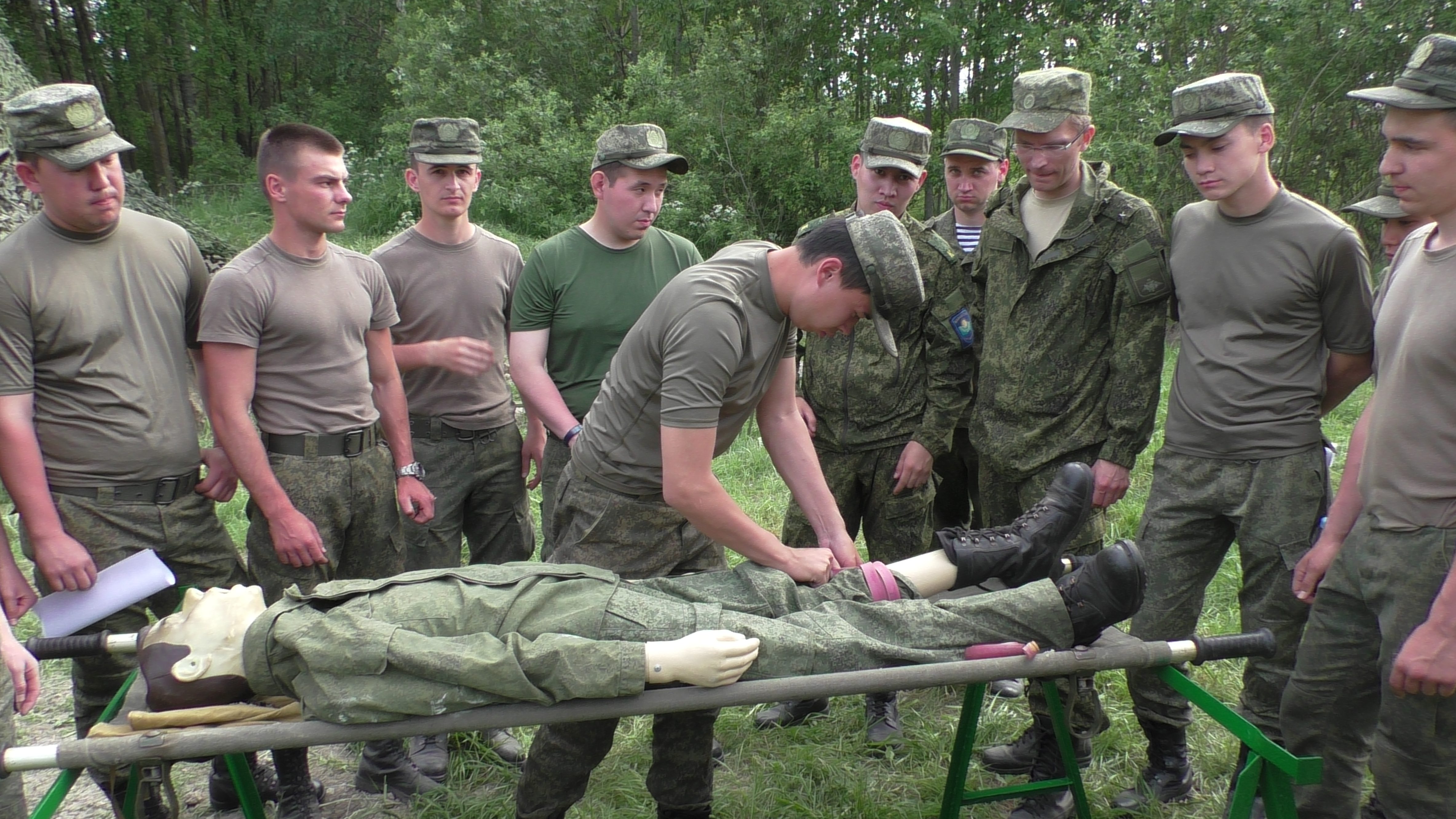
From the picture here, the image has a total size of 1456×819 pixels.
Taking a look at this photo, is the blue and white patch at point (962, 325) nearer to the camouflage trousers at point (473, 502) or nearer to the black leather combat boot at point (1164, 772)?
the black leather combat boot at point (1164, 772)

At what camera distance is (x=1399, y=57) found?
38.0 feet

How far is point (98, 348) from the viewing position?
303 cm

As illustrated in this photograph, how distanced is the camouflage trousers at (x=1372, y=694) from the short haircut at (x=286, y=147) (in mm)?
3338

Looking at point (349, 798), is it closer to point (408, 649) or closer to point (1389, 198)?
point (408, 649)

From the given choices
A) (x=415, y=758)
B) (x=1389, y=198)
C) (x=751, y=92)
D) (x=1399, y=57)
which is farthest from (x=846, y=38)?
(x=415, y=758)

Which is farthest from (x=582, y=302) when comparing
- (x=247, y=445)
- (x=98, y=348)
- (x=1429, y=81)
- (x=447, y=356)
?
(x=1429, y=81)

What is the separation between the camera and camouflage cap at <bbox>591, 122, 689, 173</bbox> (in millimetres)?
3742

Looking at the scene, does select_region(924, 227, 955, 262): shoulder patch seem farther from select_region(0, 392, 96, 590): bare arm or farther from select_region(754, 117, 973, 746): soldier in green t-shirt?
select_region(0, 392, 96, 590): bare arm

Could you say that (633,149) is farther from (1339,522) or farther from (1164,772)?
(1164,772)

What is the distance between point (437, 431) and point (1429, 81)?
337cm

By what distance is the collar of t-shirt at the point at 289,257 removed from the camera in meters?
3.38

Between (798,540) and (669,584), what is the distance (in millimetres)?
1183

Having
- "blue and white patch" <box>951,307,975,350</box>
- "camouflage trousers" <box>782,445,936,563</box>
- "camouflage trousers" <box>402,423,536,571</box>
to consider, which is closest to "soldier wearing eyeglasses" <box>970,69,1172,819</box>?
"blue and white patch" <box>951,307,975,350</box>

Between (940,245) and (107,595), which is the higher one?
(940,245)
